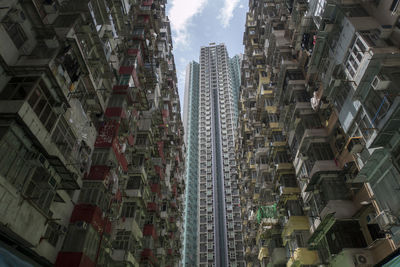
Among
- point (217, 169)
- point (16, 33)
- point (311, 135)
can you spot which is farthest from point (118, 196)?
point (217, 169)

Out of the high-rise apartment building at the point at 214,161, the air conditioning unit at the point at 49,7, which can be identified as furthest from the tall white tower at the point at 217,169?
the air conditioning unit at the point at 49,7

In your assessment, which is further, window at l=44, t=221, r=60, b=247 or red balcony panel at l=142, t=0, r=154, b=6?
red balcony panel at l=142, t=0, r=154, b=6

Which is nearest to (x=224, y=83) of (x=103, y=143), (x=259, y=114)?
(x=259, y=114)

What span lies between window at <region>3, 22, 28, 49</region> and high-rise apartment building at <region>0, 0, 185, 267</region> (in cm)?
5

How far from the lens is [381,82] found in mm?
13680

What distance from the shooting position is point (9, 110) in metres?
11.5

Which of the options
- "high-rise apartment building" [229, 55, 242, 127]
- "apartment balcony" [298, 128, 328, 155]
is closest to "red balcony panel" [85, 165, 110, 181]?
"apartment balcony" [298, 128, 328, 155]

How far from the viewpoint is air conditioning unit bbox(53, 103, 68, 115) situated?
14430 mm

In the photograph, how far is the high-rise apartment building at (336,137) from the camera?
13.9 meters

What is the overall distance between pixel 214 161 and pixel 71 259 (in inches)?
3393

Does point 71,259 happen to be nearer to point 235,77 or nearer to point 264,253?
point 264,253

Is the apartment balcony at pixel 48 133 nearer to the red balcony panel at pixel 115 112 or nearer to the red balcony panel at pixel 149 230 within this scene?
the red balcony panel at pixel 115 112

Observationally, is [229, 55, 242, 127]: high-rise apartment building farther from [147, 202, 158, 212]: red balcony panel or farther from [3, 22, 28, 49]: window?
[3, 22, 28, 49]: window

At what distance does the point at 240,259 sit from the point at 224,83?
7685 cm
